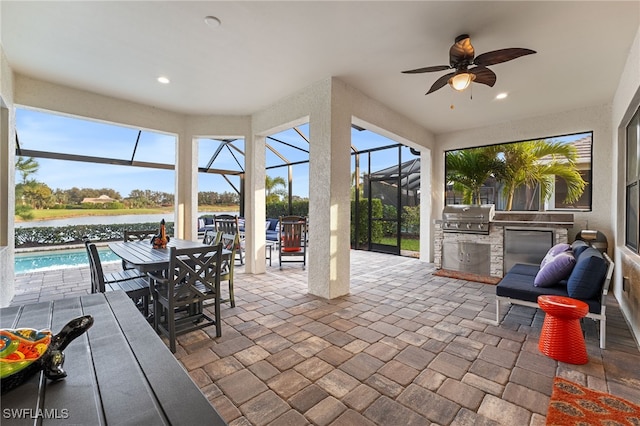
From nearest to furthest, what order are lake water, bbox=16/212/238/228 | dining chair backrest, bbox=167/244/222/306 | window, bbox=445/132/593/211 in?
dining chair backrest, bbox=167/244/222/306, window, bbox=445/132/593/211, lake water, bbox=16/212/238/228

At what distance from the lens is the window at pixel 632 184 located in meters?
2.99

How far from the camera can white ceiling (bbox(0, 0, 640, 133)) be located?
2.34 metres

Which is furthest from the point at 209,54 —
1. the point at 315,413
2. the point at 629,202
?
the point at 629,202

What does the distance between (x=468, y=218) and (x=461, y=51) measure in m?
3.31

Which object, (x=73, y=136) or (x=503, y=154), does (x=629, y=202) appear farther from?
(x=73, y=136)

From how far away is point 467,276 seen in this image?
484 centimetres

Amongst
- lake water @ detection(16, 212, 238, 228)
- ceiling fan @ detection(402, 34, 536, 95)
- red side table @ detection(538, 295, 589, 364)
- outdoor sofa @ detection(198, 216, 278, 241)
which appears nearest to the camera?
red side table @ detection(538, 295, 589, 364)

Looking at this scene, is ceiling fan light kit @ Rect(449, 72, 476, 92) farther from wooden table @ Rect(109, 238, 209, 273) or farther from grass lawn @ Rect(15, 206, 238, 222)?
grass lawn @ Rect(15, 206, 238, 222)

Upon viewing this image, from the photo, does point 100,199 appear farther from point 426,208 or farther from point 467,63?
point 467,63

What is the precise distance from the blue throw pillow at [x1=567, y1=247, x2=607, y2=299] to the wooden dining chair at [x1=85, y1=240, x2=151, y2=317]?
→ 389 centimetres

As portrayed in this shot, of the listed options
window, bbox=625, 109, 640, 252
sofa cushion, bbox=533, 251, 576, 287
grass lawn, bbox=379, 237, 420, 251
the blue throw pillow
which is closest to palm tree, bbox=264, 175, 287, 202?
grass lawn, bbox=379, 237, 420, 251

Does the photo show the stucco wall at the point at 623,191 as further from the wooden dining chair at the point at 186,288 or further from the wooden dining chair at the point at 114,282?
the wooden dining chair at the point at 114,282

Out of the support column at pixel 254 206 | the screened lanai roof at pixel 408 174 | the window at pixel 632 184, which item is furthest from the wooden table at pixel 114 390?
the screened lanai roof at pixel 408 174

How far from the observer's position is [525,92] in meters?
3.96
